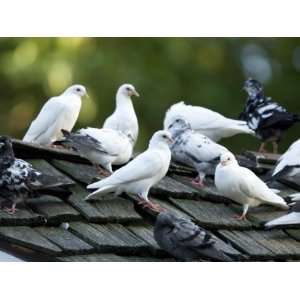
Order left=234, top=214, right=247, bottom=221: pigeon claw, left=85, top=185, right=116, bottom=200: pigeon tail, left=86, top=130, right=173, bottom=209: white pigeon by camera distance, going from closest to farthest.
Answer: left=85, top=185, right=116, bottom=200: pigeon tail, left=86, top=130, right=173, bottom=209: white pigeon, left=234, top=214, right=247, bottom=221: pigeon claw

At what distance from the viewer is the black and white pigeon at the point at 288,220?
225 inches

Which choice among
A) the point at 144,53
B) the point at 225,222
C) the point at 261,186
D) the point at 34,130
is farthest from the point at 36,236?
the point at 144,53

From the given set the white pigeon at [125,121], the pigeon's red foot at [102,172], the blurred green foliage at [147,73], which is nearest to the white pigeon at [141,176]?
the pigeon's red foot at [102,172]

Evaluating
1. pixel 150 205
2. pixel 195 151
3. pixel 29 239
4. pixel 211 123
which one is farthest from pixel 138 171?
pixel 211 123

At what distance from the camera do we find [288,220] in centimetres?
573

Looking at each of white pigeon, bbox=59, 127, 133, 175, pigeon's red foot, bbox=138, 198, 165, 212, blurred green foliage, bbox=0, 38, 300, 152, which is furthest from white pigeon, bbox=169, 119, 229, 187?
blurred green foliage, bbox=0, 38, 300, 152

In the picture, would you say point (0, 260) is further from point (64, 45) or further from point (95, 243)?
point (64, 45)

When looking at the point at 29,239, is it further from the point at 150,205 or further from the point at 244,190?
the point at 244,190

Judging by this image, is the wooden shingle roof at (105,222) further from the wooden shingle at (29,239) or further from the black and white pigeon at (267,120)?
the black and white pigeon at (267,120)

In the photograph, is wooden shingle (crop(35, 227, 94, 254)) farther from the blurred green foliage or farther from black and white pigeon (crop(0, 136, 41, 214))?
the blurred green foliage

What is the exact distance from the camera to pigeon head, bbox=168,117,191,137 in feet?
24.4

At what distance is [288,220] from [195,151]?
4.37 ft

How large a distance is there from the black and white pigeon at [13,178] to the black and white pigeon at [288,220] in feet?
4.06

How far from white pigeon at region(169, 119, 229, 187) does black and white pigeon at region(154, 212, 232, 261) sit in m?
1.12
